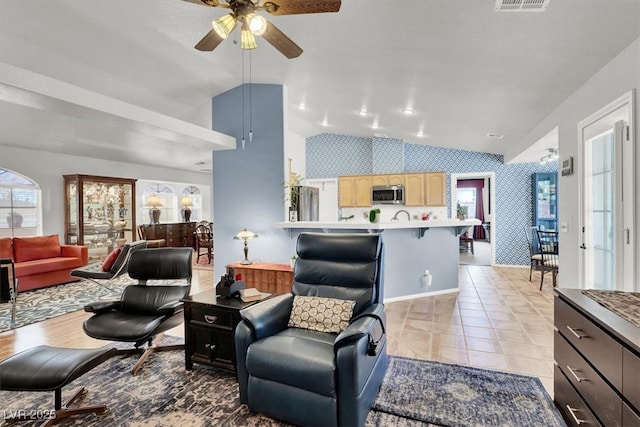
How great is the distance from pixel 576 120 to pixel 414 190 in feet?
12.3

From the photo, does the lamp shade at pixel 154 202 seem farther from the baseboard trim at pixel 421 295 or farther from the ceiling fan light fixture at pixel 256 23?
the ceiling fan light fixture at pixel 256 23

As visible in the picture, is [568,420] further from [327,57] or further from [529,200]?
[529,200]

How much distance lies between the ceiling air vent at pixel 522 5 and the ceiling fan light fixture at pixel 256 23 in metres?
1.56

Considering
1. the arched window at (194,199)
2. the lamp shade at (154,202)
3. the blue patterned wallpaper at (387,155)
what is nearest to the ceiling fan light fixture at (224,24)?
the blue patterned wallpaper at (387,155)

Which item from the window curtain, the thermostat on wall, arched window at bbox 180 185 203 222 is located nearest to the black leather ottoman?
the thermostat on wall

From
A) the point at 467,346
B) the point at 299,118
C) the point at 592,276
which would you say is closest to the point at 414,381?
the point at 467,346

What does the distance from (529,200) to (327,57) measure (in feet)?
18.3

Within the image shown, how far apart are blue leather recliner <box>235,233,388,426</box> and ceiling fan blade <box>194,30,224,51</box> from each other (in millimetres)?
1769

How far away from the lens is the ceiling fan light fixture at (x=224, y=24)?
2.14 meters

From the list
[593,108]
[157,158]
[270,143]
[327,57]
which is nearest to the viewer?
[593,108]

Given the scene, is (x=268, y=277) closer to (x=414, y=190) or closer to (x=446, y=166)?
(x=414, y=190)

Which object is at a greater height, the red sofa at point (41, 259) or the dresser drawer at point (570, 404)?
the red sofa at point (41, 259)

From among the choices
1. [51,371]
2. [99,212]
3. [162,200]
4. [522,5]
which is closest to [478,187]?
[522,5]

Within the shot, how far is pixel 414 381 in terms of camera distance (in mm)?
2330
